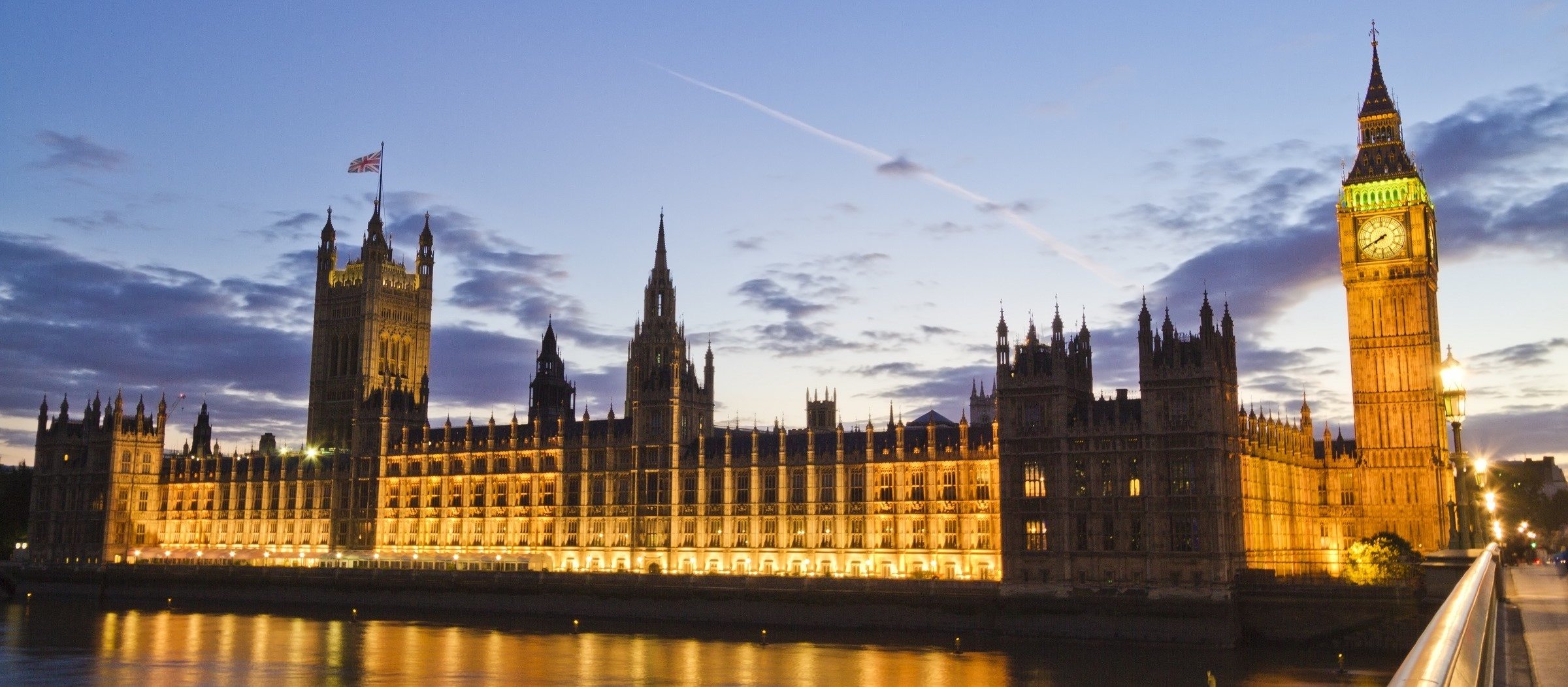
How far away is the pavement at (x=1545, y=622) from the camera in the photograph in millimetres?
19703

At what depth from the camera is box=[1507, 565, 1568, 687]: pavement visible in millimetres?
19703

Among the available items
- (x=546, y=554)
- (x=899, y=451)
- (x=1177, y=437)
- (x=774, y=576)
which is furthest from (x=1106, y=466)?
(x=546, y=554)

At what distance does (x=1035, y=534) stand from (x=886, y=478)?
18483mm

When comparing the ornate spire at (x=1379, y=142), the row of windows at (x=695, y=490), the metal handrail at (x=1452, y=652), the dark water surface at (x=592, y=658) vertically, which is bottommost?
the dark water surface at (x=592, y=658)

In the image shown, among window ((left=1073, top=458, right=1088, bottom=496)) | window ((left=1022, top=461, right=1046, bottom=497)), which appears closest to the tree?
window ((left=1073, top=458, right=1088, bottom=496))

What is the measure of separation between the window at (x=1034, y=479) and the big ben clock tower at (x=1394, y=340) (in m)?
43.5

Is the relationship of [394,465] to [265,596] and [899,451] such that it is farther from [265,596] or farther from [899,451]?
[899,451]

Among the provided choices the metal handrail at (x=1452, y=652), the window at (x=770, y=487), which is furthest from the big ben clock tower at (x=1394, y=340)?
the metal handrail at (x=1452, y=652)

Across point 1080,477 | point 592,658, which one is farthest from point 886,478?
point 592,658

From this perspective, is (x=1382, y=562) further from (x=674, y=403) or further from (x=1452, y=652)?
(x=1452, y=652)

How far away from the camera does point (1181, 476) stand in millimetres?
101750

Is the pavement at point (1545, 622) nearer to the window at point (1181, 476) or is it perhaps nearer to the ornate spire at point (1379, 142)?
the window at point (1181, 476)

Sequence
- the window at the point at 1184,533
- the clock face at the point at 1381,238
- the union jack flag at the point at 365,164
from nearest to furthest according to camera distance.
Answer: the window at the point at 1184,533, the clock face at the point at 1381,238, the union jack flag at the point at 365,164

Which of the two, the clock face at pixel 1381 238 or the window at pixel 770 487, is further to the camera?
the clock face at pixel 1381 238
